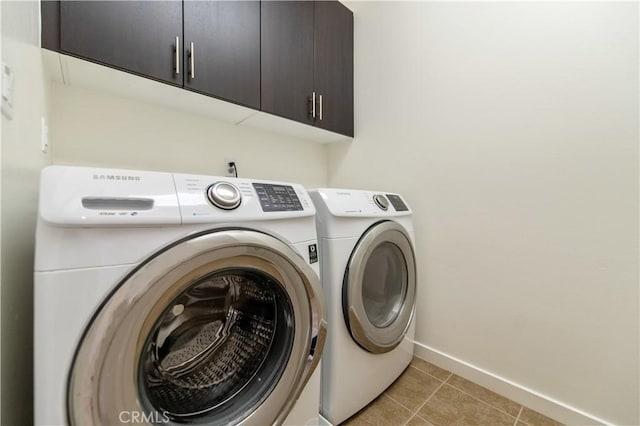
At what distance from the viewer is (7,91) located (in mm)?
501

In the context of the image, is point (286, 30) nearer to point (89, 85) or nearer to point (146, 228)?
point (89, 85)

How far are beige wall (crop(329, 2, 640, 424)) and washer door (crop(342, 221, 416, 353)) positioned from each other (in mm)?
285

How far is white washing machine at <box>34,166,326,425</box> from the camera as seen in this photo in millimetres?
460

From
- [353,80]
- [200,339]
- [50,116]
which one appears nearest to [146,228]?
[200,339]

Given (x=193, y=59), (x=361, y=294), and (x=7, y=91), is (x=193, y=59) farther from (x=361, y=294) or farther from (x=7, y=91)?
(x=361, y=294)

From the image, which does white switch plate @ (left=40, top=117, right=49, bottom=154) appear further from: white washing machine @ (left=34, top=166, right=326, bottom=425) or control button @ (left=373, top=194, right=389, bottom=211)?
control button @ (left=373, top=194, right=389, bottom=211)

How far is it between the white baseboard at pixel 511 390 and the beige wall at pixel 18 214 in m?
1.58

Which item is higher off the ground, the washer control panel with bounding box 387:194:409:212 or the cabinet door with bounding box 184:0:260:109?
the cabinet door with bounding box 184:0:260:109

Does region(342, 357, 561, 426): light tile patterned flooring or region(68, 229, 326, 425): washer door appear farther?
region(342, 357, 561, 426): light tile patterned flooring

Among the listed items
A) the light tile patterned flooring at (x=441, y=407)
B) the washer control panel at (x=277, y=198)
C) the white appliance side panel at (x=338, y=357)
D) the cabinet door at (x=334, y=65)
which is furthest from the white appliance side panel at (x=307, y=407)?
the cabinet door at (x=334, y=65)

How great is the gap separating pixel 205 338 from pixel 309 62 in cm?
148

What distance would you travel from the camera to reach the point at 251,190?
28.1 inches

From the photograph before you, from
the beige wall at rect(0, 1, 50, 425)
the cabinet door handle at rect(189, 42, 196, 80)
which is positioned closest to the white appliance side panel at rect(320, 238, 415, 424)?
the beige wall at rect(0, 1, 50, 425)

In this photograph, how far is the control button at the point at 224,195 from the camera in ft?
2.03
